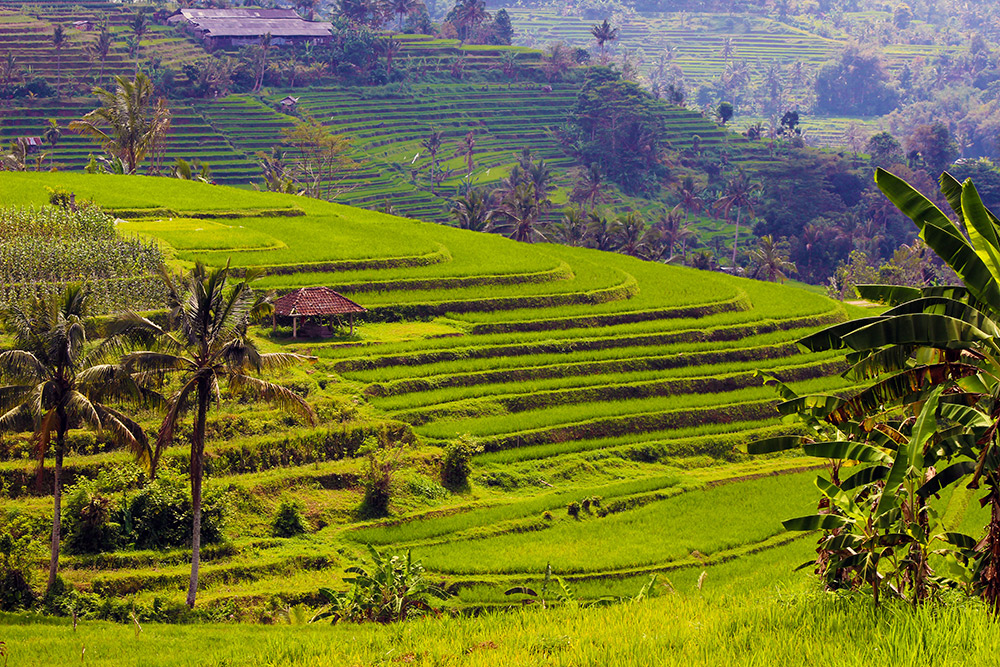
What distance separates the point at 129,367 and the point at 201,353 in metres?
1.17

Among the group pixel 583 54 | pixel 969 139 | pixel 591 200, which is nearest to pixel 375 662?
pixel 591 200

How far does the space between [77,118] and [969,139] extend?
391 ft

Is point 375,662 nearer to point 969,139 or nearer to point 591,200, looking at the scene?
point 591,200

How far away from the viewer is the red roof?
28.4m

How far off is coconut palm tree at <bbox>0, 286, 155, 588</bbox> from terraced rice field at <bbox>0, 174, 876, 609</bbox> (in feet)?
8.47

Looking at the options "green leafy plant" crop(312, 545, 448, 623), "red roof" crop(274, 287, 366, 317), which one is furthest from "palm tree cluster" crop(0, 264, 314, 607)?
"red roof" crop(274, 287, 366, 317)

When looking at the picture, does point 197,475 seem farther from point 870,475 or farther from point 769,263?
point 769,263

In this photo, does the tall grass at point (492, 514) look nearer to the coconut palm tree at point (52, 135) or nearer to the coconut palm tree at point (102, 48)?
the coconut palm tree at point (52, 135)

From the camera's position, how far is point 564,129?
94.9 meters

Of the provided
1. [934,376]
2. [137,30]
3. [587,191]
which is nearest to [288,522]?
[934,376]

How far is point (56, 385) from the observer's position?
1716 centimetres

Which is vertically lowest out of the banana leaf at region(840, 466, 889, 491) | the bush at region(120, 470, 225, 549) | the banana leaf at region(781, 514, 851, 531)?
the bush at region(120, 470, 225, 549)

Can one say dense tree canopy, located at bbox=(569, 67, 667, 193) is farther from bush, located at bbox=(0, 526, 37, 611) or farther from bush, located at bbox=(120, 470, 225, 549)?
bush, located at bbox=(0, 526, 37, 611)

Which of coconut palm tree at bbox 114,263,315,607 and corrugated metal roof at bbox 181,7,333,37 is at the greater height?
corrugated metal roof at bbox 181,7,333,37
